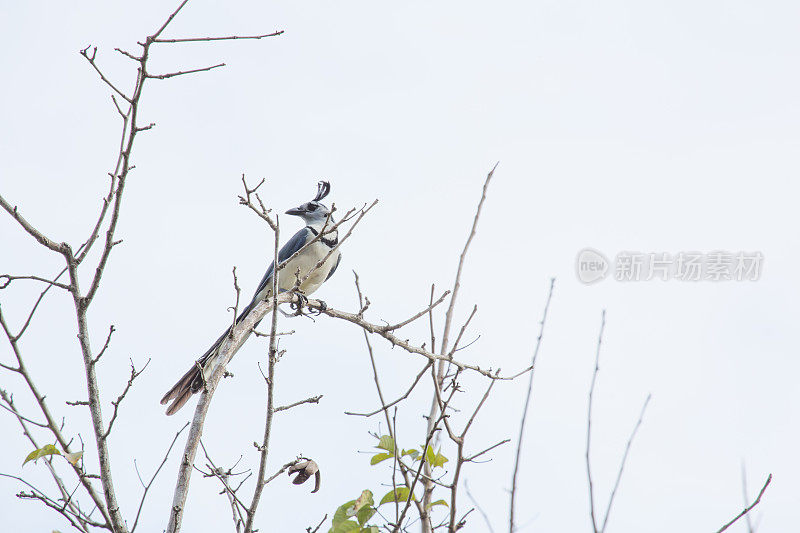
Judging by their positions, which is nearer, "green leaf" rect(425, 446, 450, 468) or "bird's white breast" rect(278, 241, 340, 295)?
"green leaf" rect(425, 446, 450, 468)

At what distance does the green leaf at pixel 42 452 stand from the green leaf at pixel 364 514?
1.02 m

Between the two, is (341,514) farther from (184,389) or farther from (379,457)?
(184,389)

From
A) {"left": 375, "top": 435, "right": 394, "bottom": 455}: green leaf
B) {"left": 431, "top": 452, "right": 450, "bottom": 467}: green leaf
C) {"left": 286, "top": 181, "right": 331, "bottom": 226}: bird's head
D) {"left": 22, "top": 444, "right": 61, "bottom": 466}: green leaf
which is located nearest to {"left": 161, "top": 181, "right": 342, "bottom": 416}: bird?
{"left": 286, "top": 181, "right": 331, "bottom": 226}: bird's head

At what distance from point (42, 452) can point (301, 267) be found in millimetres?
3311

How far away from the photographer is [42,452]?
245cm

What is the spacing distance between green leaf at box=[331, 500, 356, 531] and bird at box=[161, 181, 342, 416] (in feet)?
4.64

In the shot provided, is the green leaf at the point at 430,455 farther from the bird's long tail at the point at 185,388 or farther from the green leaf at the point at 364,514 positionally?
the bird's long tail at the point at 185,388

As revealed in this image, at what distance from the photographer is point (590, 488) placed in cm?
228

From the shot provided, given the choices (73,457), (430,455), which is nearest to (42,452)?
(73,457)

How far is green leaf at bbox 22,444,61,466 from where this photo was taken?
8.01ft

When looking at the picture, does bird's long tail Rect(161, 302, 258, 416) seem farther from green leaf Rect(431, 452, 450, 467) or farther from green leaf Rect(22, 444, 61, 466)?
green leaf Rect(431, 452, 450, 467)

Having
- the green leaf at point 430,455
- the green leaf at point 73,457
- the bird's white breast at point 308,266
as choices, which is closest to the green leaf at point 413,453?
the green leaf at point 430,455

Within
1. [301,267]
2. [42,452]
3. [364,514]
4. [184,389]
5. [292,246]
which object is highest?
[292,246]

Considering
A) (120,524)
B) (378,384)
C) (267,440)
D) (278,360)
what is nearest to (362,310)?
(378,384)
